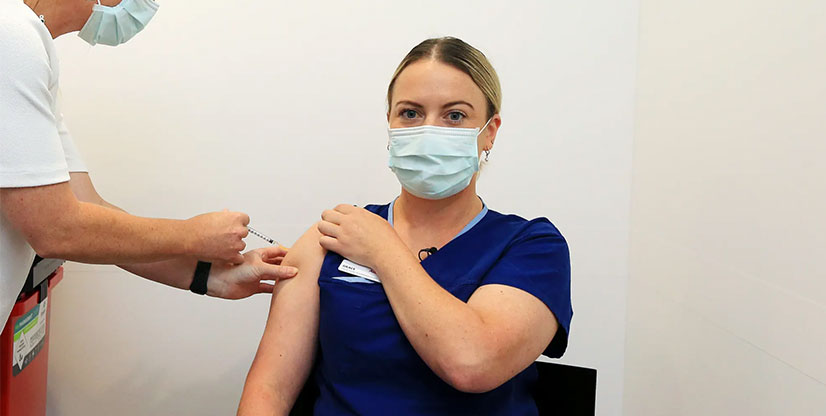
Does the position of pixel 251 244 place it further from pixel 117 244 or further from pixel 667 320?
pixel 667 320

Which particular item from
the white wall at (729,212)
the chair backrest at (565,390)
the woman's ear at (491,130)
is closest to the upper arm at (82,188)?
the woman's ear at (491,130)

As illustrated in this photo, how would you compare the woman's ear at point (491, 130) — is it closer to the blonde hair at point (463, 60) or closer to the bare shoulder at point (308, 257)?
the blonde hair at point (463, 60)

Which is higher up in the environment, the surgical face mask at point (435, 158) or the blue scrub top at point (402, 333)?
the surgical face mask at point (435, 158)

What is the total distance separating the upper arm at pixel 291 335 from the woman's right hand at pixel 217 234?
0.47 ft

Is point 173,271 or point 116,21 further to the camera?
point 173,271

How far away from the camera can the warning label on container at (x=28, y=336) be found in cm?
157

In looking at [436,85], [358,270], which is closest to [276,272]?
[358,270]

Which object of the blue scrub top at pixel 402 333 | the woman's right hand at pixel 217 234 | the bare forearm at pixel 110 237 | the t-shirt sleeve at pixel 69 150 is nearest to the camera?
the bare forearm at pixel 110 237

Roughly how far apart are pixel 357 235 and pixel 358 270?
0.25 ft

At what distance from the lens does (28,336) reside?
1630 millimetres

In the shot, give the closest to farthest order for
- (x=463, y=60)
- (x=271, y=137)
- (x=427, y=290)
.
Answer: (x=427, y=290) < (x=463, y=60) < (x=271, y=137)

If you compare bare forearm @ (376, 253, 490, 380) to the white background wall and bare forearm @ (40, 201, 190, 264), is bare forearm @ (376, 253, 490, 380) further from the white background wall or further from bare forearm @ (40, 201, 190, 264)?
the white background wall

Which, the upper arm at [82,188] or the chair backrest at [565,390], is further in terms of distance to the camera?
the upper arm at [82,188]

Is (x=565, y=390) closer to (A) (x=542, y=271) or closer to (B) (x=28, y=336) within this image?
(A) (x=542, y=271)
